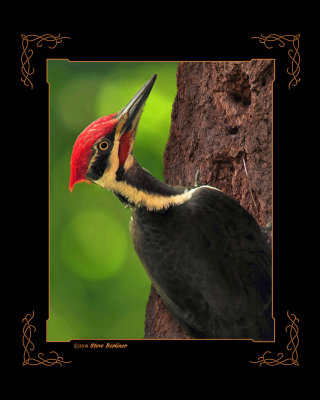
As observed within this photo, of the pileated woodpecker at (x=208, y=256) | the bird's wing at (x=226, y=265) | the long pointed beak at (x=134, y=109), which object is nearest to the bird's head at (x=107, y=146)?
the long pointed beak at (x=134, y=109)

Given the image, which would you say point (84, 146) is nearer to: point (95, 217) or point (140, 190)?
point (140, 190)

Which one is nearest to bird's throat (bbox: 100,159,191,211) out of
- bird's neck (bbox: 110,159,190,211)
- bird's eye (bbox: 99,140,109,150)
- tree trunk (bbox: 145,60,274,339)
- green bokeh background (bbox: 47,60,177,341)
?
bird's neck (bbox: 110,159,190,211)

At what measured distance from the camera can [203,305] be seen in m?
2.51

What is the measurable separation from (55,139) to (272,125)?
1.13m

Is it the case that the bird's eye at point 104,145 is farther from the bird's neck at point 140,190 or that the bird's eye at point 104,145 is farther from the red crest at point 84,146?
the bird's neck at point 140,190

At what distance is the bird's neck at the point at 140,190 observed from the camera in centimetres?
240

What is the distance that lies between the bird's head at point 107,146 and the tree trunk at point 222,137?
532mm

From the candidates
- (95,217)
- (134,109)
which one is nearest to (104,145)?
(134,109)

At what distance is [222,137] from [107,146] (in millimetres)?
731

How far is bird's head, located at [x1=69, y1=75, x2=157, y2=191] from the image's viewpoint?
7.43ft

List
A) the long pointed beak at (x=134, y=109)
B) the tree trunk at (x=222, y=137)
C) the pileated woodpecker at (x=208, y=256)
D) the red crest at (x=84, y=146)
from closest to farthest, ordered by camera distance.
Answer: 1. the red crest at (x=84, y=146)
2. the long pointed beak at (x=134, y=109)
3. the pileated woodpecker at (x=208, y=256)
4. the tree trunk at (x=222, y=137)

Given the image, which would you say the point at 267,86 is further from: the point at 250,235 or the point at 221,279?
the point at 221,279

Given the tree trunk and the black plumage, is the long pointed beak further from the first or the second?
the tree trunk

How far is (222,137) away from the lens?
2740mm
